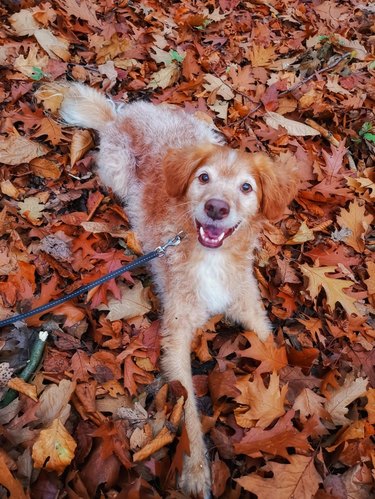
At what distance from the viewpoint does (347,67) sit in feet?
17.3

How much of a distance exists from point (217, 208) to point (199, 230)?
13.4 inches

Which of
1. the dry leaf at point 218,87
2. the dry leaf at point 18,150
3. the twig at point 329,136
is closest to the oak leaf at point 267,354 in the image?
Result: the twig at point 329,136

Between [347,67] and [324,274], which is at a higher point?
[347,67]

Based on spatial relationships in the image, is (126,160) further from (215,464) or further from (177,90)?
(215,464)

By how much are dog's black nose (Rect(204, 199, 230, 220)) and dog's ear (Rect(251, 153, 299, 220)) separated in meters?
0.55

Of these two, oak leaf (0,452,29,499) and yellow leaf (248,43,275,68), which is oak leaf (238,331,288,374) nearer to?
oak leaf (0,452,29,499)

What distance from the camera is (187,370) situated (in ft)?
10.0

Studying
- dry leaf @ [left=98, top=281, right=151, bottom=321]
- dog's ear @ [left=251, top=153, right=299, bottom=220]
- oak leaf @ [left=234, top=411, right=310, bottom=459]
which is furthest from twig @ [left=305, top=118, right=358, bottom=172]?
oak leaf @ [left=234, top=411, right=310, bottom=459]

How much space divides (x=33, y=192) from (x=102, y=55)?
231 centimetres

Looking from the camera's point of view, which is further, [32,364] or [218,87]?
[218,87]

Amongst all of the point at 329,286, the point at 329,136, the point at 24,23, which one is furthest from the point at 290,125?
the point at 24,23

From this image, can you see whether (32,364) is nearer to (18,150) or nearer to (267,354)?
(267,354)

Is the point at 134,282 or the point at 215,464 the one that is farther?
the point at 134,282

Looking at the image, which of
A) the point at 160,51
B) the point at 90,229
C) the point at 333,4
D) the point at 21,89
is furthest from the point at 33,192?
the point at 333,4
